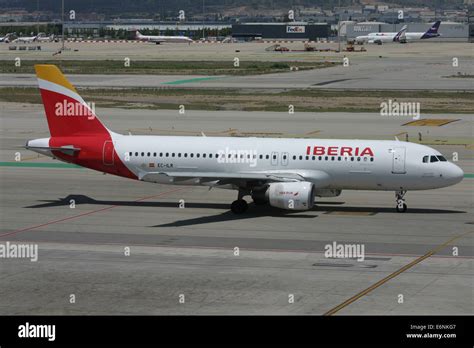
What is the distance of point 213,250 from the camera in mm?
43562

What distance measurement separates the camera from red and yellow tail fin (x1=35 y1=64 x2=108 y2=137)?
5497 centimetres

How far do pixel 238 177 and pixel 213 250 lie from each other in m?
8.20

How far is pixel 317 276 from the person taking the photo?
3853 cm

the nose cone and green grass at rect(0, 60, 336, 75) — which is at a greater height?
green grass at rect(0, 60, 336, 75)

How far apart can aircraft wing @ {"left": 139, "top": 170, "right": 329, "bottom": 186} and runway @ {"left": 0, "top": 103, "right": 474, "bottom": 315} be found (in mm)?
1830

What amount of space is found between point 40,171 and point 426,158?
91.5 ft

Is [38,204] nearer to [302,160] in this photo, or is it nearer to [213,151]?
[213,151]

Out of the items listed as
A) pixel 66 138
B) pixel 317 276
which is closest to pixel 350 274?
pixel 317 276

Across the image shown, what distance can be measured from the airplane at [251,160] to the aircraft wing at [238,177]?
0.05 meters
